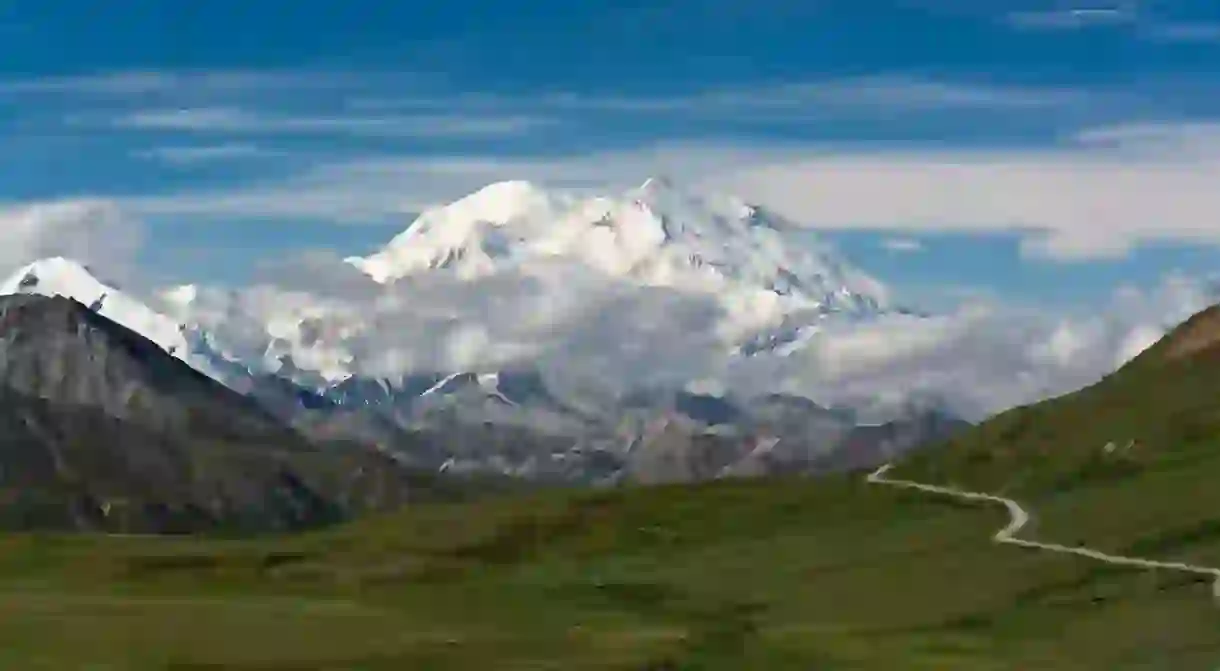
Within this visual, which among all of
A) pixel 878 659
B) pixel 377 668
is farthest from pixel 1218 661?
pixel 377 668

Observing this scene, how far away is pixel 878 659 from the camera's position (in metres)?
160

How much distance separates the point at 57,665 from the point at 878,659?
6843 cm

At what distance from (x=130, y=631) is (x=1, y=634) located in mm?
10369

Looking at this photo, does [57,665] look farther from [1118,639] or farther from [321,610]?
[1118,639]

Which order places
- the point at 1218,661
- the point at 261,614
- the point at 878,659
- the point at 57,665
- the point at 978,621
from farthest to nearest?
the point at 978,621 → the point at 261,614 → the point at 878,659 → the point at 1218,661 → the point at 57,665

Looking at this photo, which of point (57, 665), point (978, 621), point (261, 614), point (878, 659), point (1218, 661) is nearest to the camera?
point (57, 665)

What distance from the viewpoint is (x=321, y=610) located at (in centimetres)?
17838

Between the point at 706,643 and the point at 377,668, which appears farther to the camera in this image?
the point at 706,643

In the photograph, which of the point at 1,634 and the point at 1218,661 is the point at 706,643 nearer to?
the point at 1218,661

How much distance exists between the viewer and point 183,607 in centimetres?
17475

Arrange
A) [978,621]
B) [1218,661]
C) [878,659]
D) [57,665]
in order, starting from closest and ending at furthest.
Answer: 1. [57,665]
2. [1218,661]
3. [878,659]
4. [978,621]

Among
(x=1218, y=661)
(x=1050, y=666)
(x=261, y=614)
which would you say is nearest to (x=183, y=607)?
(x=261, y=614)

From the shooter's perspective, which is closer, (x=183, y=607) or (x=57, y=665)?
(x=57, y=665)

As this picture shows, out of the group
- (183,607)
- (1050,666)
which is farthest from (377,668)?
(1050,666)
